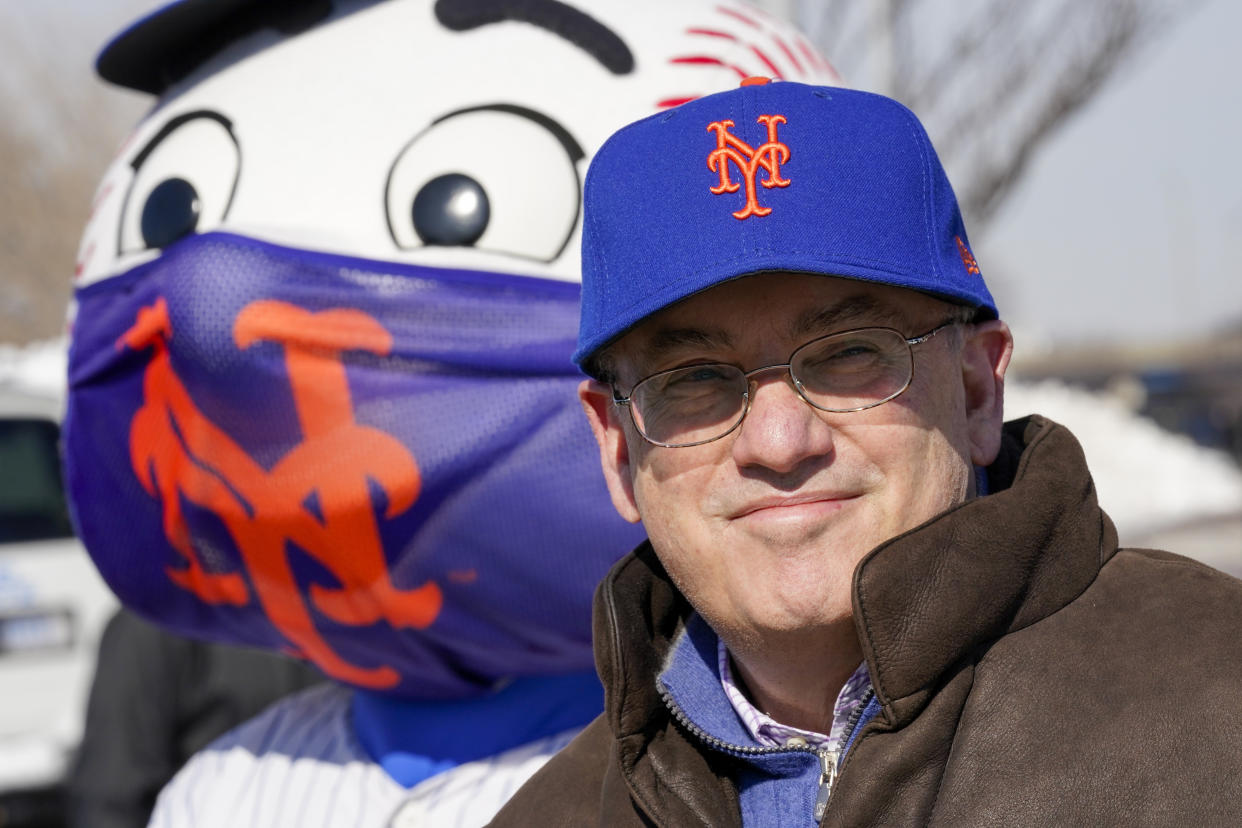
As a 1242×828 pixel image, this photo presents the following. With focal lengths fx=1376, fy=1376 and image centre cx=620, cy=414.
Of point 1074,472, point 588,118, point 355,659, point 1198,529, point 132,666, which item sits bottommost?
point 1198,529

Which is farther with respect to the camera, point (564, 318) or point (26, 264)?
point (26, 264)

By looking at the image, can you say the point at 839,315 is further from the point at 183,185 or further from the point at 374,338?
the point at 183,185

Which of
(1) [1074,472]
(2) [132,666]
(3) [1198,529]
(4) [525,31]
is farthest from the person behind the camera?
(3) [1198,529]

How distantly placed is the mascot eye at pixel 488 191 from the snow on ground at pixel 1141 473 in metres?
9.68

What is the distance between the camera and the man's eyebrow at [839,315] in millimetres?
1585

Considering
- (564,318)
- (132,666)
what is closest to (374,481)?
(564,318)

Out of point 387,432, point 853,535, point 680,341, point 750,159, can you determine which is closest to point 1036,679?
point 853,535

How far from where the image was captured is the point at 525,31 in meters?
2.34

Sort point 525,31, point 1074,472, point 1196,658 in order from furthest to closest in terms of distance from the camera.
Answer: point 525,31
point 1074,472
point 1196,658

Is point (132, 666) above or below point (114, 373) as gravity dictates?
below

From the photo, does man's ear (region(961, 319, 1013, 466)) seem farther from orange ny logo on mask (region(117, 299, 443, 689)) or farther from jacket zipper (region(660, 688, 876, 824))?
orange ny logo on mask (region(117, 299, 443, 689))

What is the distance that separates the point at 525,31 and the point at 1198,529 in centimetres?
1077

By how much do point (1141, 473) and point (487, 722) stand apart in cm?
1282

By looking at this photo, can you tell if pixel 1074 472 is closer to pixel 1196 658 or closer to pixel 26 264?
pixel 1196 658
